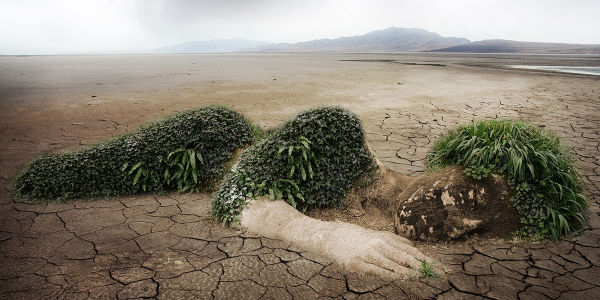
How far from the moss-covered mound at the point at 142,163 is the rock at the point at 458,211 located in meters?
2.59

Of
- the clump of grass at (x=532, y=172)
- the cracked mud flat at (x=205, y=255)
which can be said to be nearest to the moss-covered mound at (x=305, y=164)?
the cracked mud flat at (x=205, y=255)

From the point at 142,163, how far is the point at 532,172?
4.73m

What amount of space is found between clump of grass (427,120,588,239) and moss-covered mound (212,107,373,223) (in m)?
1.34

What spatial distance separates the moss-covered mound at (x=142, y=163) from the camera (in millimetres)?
4496

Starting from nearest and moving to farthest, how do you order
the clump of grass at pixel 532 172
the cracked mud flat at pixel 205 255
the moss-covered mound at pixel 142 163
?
the cracked mud flat at pixel 205 255, the clump of grass at pixel 532 172, the moss-covered mound at pixel 142 163

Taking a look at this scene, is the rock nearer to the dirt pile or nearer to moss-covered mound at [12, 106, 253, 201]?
the dirt pile

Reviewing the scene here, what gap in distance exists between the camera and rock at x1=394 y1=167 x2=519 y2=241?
3.53 metres

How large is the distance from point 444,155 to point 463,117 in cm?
441

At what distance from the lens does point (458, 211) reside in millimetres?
3582

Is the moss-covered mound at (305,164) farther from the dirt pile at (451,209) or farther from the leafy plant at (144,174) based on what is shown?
the leafy plant at (144,174)

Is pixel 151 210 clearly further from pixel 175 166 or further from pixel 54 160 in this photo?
pixel 54 160

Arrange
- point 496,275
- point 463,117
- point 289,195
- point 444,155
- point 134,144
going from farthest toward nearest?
1. point 463,117
2. point 134,144
3. point 444,155
4. point 289,195
5. point 496,275

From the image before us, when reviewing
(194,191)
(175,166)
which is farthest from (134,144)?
(194,191)

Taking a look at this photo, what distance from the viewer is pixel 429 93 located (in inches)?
462
